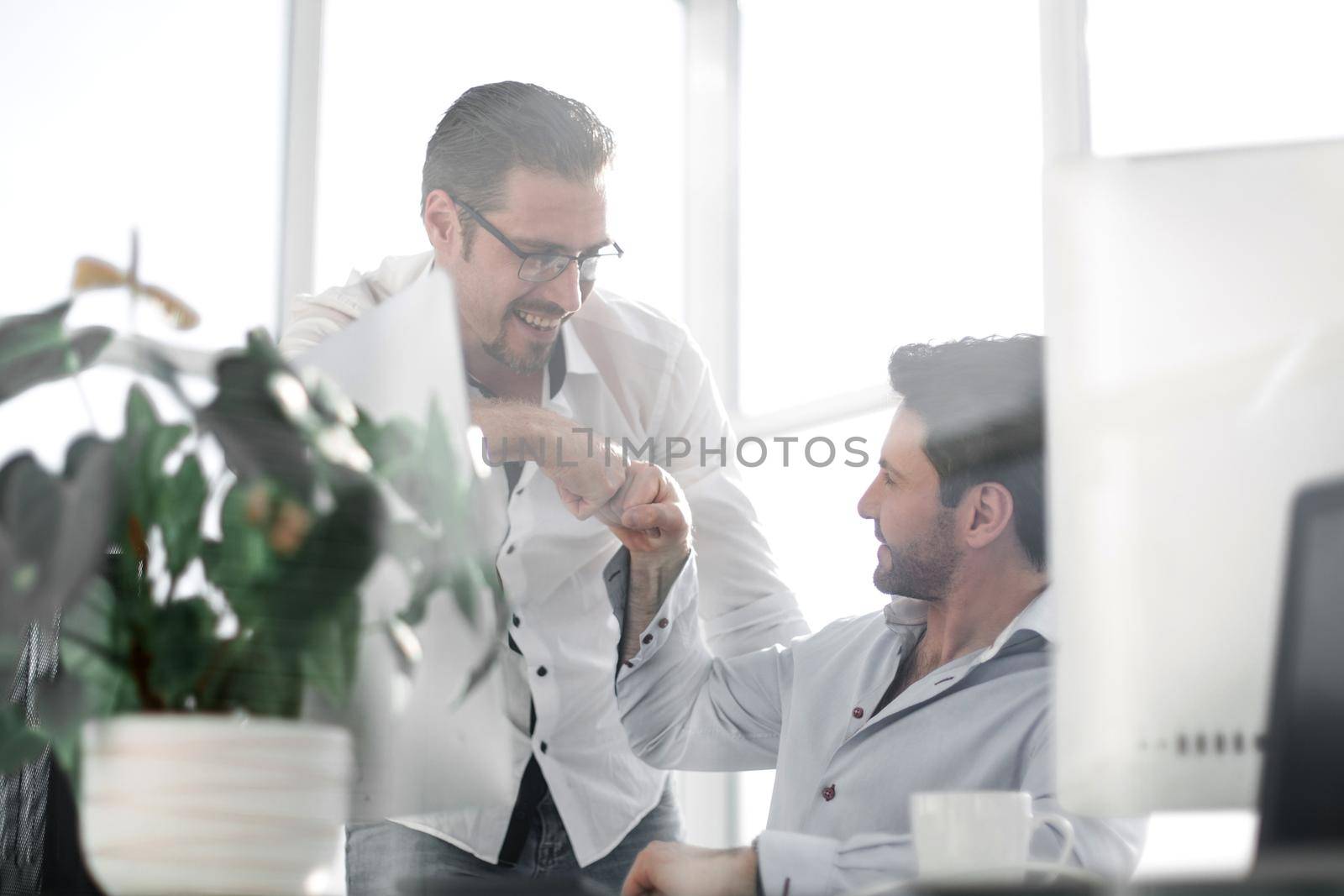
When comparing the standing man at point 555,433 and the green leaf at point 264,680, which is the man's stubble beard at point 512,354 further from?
the green leaf at point 264,680

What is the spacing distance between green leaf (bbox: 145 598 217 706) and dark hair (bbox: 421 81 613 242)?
1.38 meters

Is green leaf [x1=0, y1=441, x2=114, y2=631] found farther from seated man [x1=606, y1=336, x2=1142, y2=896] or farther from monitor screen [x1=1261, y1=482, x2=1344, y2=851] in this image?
seated man [x1=606, y1=336, x2=1142, y2=896]

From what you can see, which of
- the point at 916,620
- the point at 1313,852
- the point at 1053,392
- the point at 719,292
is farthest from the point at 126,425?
the point at 719,292

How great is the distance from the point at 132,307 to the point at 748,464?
2152 millimetres

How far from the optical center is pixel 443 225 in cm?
210

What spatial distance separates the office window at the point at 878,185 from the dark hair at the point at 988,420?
1.77 feet

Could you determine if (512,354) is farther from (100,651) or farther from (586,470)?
(100,651)

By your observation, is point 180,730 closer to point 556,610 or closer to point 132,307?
point 132,307

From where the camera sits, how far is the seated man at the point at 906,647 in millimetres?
1574

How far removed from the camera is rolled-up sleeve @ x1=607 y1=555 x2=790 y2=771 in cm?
172

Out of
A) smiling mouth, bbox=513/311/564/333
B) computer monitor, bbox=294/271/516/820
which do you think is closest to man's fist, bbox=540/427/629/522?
smiling mouth, bbox=513/311/564/333

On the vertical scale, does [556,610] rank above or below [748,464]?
below

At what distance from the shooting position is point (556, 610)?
2.00 m

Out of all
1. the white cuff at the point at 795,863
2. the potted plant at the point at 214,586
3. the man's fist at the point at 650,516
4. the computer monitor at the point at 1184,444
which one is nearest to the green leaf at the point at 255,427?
the potted plant at the point at 214,586
